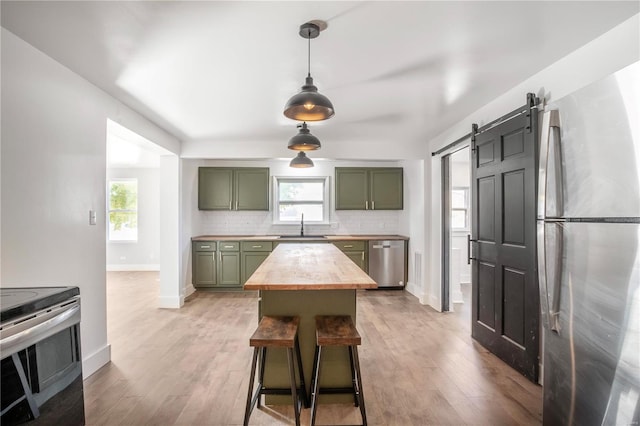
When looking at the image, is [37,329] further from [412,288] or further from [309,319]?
[412,288]

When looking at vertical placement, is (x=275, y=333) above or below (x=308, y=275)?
below

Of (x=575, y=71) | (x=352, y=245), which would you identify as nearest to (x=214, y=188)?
(x=352, y=245)

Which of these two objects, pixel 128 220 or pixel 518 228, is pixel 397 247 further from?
pixel 128 220

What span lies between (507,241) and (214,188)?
4.71 meters

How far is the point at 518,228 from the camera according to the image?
284cm

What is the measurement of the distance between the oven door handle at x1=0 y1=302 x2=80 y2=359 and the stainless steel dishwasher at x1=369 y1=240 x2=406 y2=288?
15.6 feet

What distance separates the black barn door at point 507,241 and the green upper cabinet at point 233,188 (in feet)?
12.2

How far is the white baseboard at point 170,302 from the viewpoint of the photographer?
4.80m

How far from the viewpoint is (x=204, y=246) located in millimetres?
5660

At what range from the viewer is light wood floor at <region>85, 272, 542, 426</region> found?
219cm

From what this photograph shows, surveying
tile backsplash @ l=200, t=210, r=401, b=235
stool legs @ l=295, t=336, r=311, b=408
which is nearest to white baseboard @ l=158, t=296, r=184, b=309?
tile backsplash @ l=200, t=210, r=401, b=235

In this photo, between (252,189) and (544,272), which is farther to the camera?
(252,189)

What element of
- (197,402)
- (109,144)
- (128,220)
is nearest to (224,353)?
(197,402)

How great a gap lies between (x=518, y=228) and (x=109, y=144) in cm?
571
